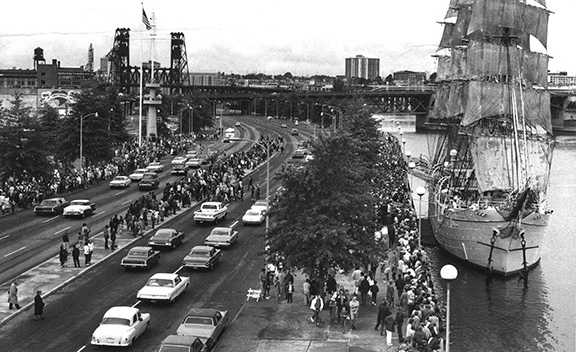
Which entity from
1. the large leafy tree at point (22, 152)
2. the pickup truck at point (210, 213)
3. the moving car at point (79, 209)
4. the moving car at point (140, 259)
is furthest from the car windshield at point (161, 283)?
the large leafy tree at point (22, 152)

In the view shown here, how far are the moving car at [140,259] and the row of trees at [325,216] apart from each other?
8.29 meters

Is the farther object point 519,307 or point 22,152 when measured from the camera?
point 22,152

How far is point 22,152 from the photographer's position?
66.9m

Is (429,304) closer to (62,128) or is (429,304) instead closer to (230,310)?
(230,310)

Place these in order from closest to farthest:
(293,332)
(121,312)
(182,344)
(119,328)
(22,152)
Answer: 1. (182,344)
2. (119,328)
3. (121,312)
4. (293,332)
5. (22,152)

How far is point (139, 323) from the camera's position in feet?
104

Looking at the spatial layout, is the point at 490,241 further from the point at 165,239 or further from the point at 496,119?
the point at 496,119

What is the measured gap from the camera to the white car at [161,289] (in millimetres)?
36375

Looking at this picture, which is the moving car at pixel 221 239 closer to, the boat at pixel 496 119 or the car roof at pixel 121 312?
the car roof at pixel 121 312

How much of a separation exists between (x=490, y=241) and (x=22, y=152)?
124ft

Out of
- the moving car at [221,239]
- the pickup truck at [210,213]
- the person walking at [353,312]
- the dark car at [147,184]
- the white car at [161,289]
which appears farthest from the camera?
the dark car at [147,184]

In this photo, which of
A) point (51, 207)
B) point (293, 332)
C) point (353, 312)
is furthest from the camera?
point (51, 207)

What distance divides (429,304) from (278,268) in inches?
363

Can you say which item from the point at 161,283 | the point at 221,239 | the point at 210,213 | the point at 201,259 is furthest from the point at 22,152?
the point at 161,283
